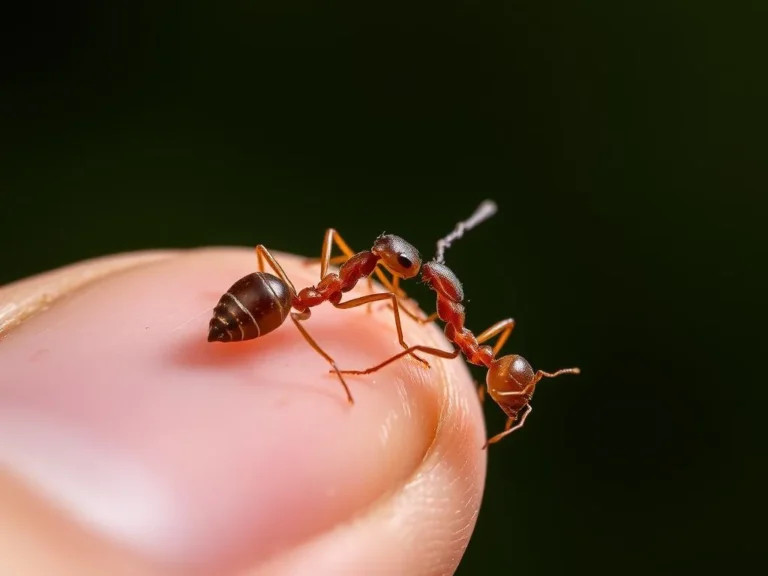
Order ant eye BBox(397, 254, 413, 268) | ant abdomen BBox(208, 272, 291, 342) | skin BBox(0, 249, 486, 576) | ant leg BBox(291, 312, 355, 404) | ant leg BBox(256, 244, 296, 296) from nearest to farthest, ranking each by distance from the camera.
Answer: skin BBox(0, 249, 486, 576), ant leg BBox(291, 312, 355, 404), ant abdomen BBox(208, 272, 291, 342), ant leg BBox(256, 244, 296, 296), ant eye BBox(397, 254, 413, 268)

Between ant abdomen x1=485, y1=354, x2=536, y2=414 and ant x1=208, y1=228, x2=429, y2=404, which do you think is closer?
ant x1=208, y1=228, x2=429, y2=404

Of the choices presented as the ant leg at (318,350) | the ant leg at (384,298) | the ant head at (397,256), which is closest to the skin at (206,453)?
the ant leg at (318,350)

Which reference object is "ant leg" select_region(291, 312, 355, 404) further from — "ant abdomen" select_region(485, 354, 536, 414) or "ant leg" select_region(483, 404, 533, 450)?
"ant abdomen" select_region(485, 354, 536, 414)

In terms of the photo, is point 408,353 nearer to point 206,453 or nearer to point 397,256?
point 397,256

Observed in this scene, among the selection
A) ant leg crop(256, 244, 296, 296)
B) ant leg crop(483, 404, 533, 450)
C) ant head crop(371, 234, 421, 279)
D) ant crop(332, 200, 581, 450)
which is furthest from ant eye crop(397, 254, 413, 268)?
ant leg crop(483, 404, 533, 450)

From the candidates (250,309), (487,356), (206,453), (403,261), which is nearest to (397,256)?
(403,261)

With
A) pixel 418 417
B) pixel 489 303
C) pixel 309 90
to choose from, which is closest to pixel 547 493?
pixel 489 303

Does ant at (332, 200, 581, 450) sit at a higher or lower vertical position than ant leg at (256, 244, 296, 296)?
lower

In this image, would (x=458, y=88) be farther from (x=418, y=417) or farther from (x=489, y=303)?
(x=418, y=417)
